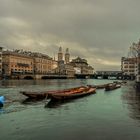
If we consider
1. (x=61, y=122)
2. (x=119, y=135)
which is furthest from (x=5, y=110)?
(x=119, y=135)

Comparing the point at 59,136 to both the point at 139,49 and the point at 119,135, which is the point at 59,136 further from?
the point at 139,49

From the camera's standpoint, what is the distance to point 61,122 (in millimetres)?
35031

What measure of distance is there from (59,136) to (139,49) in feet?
345

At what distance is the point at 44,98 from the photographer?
6178cm

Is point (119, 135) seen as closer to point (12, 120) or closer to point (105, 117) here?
point (105, 117)

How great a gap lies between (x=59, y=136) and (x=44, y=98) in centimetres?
3346

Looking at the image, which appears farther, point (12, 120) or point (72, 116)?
point (72, 116)

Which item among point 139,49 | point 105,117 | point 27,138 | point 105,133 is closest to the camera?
point 27,138

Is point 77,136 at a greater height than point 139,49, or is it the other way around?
point 139,49

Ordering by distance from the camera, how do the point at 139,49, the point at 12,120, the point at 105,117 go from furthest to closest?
the point at 139,49 < the point at 105,117 < the point at 12,120

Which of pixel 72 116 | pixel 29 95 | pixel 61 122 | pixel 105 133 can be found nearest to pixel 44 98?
pixel 29 95

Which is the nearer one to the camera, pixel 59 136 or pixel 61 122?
pixel 59 136

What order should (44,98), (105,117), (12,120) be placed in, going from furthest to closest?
(44,98)
(105,117)
(12,120)

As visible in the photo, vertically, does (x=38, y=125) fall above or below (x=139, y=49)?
below
